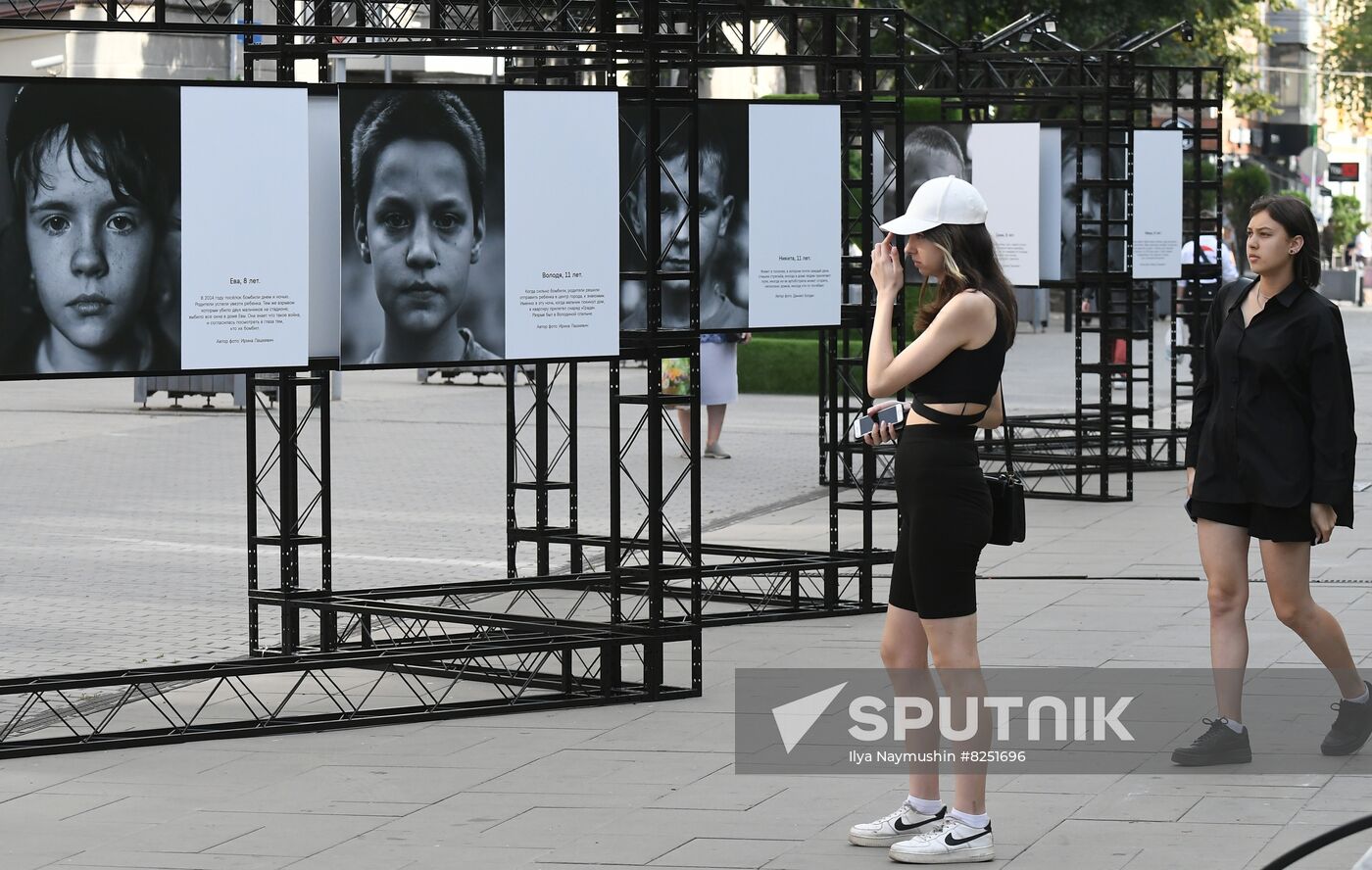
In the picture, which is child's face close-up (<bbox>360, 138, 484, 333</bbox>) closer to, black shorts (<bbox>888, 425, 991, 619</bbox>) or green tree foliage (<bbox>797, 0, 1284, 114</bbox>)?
black shorts (<bbox>888, 425, 991, 619</bbox>)

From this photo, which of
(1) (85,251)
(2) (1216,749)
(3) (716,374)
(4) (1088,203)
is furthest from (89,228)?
(4) (1088,203)

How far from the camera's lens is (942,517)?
19.0 feet

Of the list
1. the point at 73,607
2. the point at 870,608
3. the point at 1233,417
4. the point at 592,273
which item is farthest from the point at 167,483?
the point at 1233,417

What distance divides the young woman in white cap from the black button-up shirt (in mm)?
1349

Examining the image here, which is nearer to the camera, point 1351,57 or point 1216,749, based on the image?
point 1216,749

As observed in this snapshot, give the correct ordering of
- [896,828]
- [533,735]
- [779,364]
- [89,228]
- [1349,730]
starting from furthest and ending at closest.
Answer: [779,364] → [533,735] → [89,228] → [1349,730] → [896,828]

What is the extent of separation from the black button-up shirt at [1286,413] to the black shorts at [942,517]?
4.62ft

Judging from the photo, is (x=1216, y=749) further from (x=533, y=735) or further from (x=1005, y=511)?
(x=533, y=735)

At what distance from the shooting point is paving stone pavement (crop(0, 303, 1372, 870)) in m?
6.13

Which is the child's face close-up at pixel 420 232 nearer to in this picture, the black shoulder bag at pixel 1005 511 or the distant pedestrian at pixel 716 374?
the black shoulder bag at pixel 1005 511

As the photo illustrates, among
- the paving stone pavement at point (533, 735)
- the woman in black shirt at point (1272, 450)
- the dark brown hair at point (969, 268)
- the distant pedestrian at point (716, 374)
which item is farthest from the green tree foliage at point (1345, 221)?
the dark brown hair at point (969, 268)

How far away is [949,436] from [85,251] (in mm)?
3366

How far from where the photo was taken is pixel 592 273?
337 inches

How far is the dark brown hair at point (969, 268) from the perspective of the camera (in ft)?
19.2
